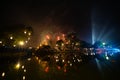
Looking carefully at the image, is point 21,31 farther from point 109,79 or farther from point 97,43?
point 97,43

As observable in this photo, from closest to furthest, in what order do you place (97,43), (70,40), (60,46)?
1. (60,46)
2. (70,40)
3. (97,43)

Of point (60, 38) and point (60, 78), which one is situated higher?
point (60, 38)

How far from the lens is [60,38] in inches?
4678

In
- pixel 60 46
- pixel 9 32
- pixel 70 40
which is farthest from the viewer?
pixel 70 40

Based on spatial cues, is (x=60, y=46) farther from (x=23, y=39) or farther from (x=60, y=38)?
(x=23, y=39)

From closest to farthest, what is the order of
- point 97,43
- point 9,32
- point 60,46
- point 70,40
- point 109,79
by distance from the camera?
point 109,79 → point 9,32 → point 60,46 → point 70,40 → point 97,43

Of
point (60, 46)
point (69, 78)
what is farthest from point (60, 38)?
point (69, 78)

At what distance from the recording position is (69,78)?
1841 centimetres

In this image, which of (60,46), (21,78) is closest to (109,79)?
(21,78)

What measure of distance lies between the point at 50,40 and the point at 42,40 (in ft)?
20.7

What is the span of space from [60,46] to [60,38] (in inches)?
595

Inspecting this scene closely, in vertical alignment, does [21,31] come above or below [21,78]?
above

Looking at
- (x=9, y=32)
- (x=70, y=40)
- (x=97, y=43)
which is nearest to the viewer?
(x=9, y=32)

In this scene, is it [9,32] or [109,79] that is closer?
[109,79]
